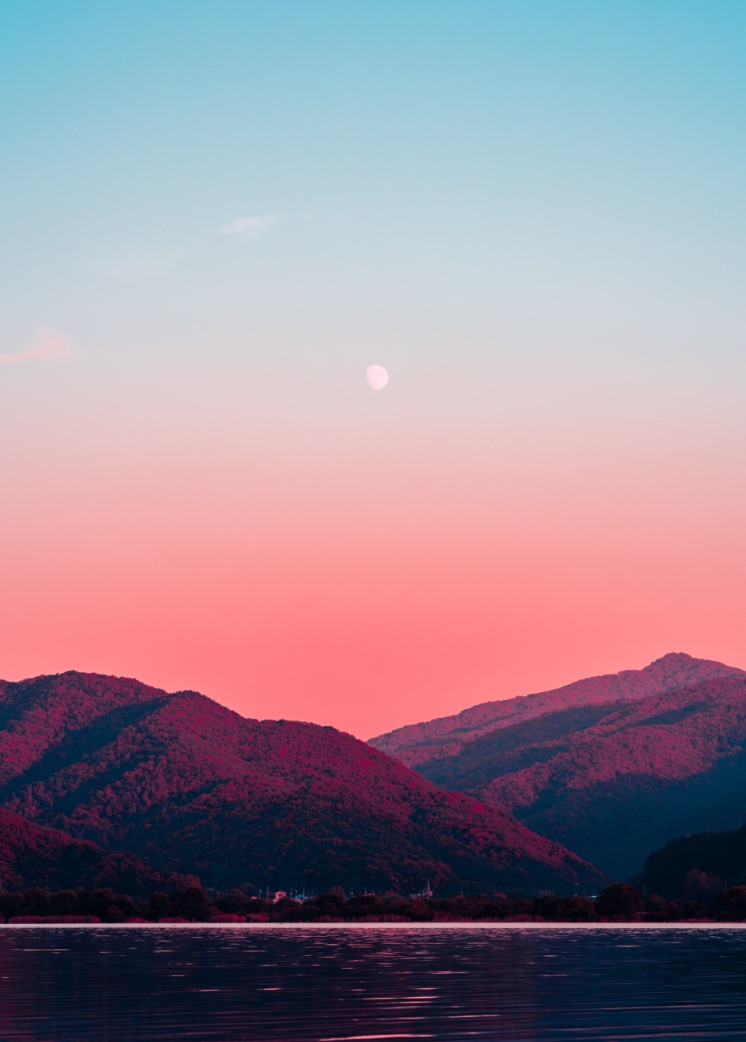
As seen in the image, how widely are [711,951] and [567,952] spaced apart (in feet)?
42.1

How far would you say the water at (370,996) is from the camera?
4831 centimetres

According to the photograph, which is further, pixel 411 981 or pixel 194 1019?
pixel 411 981

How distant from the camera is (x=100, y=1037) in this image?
4709 centimetres

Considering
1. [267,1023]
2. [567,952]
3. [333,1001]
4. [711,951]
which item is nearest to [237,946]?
[567,952]

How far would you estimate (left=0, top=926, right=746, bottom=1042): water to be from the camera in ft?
159

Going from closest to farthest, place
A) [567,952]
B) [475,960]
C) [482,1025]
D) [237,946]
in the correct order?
1. [482,1025]
2. [475,960]
3. [567,952]
4. [237,946]

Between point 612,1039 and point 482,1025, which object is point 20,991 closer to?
point 482,1025

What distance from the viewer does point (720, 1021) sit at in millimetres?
51500

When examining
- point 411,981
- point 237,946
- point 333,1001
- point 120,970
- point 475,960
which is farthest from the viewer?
point 237,946

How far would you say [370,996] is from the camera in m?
63.4

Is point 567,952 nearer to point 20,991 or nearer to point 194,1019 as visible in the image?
point 20,991

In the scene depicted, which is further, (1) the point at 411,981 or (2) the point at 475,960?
(2) the point at 475,960

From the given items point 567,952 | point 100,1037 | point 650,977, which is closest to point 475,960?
point 567,952

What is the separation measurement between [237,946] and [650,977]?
62.5 m
